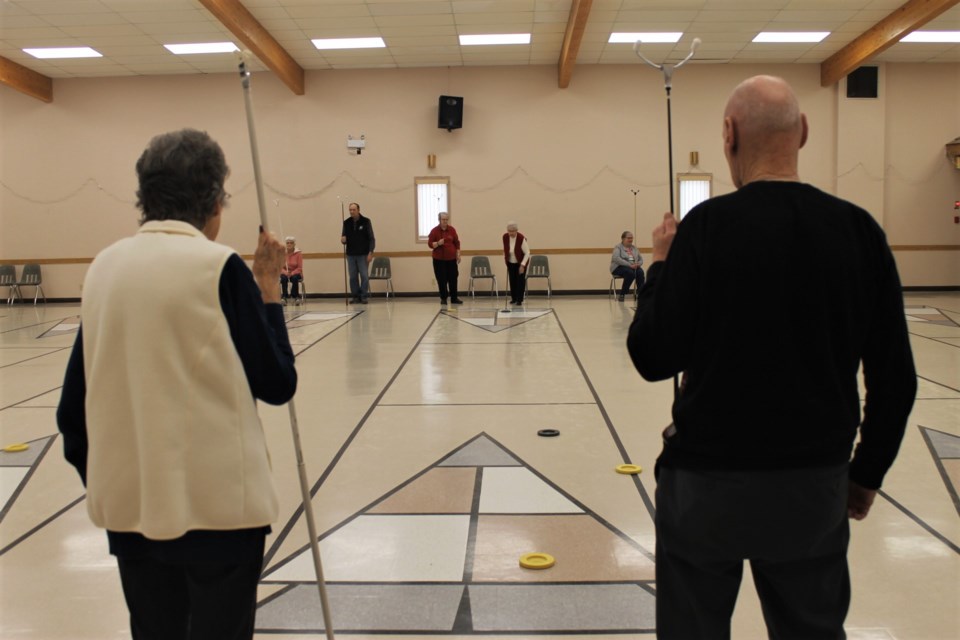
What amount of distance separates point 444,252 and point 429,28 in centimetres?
325

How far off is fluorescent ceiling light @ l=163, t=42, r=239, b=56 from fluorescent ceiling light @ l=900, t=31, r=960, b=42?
10.2m

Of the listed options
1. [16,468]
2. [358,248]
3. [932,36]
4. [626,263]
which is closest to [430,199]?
[358,248]

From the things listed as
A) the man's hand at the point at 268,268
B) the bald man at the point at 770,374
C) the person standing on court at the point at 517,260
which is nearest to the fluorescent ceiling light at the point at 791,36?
the person standing on court at the point at 517,260

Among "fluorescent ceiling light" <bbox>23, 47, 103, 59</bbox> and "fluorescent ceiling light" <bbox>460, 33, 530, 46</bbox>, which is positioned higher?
"fluorescent ceiling light" <bbox>23, 47, 103, 59</bbox>

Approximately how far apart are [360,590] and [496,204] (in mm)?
10689

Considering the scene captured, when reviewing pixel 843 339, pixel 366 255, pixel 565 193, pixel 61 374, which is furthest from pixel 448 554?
pixel 565 193

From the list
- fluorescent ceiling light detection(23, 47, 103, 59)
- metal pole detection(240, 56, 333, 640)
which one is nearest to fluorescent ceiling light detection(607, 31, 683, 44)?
fluorescent ceiling light detection(23, 47, 103, 59)

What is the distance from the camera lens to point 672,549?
1.31m

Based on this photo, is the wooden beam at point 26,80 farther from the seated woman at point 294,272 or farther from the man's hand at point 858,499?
the man's hand at point 858,499

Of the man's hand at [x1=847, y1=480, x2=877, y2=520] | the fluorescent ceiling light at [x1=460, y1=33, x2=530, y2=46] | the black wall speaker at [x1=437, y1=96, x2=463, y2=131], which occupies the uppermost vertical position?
the fluorescent ceiling light at [x1=460, y1=33, x2=530, y2=46]

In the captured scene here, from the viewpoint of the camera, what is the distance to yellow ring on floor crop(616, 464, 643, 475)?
3.52 m

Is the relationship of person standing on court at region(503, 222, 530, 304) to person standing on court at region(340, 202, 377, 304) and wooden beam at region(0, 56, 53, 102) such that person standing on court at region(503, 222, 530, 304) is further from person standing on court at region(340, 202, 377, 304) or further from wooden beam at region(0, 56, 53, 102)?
wooden beam at region(0, 56, 53, 102)

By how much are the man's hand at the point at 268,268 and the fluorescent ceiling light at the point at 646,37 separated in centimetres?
1062

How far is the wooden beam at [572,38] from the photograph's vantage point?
9613 millimetres
